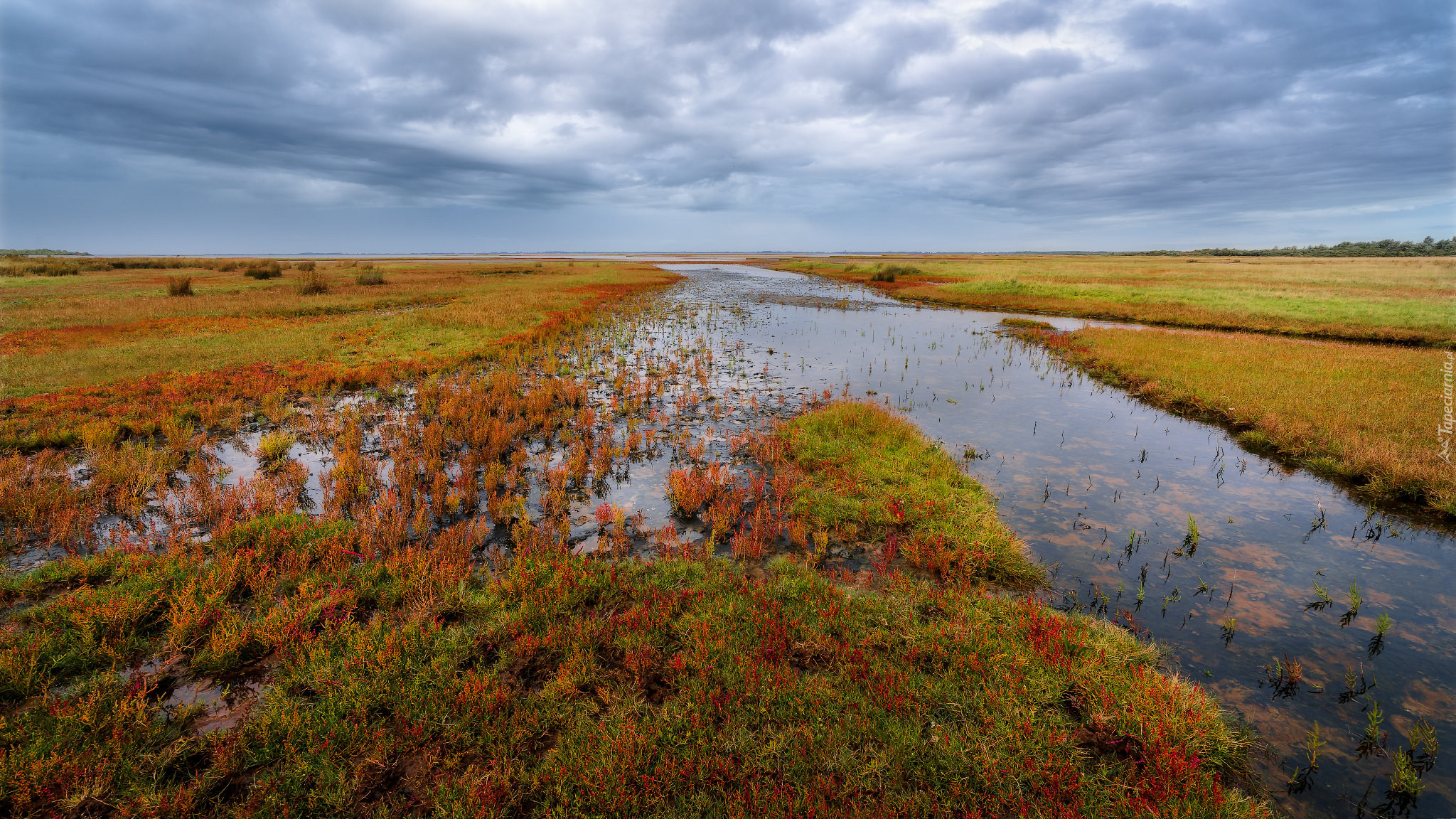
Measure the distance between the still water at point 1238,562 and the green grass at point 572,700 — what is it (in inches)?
41.5

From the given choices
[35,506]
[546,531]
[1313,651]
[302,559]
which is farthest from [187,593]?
[1313,651]

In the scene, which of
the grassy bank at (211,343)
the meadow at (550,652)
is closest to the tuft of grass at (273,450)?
the meadow at (550,652)

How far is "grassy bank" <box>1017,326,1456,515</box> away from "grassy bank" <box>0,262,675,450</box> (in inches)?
1131

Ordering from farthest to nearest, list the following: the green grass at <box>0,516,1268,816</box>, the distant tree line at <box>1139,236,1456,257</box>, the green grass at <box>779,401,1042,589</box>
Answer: the distant tree line at <box>1139,236,1456,257</box> → the green grass at <box>779,401,1042,589</box> → the green grass at <box>0,516,1268,816</box>

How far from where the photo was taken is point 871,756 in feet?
15.7

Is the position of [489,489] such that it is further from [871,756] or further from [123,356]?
[123,356]

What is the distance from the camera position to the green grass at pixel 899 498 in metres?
8.44

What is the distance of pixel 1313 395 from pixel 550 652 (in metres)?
23.5

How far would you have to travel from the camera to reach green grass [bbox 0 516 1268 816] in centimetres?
442

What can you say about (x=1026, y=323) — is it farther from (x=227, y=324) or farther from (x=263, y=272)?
(x=263, y=272)

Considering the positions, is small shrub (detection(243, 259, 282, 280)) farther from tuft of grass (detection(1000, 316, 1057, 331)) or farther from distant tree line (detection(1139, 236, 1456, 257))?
distant tree line (detection(1139, 236, 1456, 257))

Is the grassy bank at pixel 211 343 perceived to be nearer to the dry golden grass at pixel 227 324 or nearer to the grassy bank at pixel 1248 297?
the dry golden grass at pixel 227 324

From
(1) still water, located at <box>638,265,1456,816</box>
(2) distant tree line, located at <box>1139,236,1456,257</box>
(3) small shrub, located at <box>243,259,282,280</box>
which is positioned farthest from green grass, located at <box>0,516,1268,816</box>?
(2) distant tree line, located at <box>1139,236,1456,257</box>

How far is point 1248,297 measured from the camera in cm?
4231
